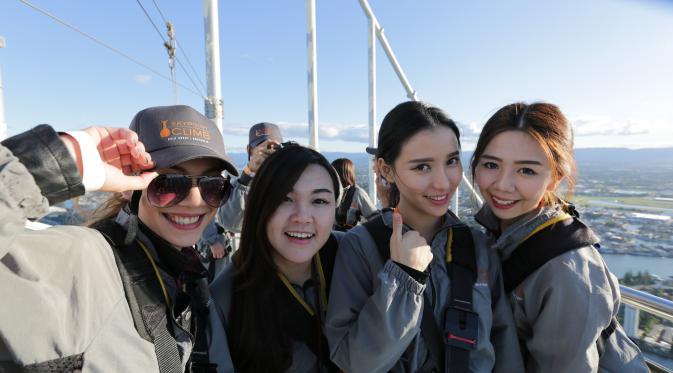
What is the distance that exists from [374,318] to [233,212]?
9.22 feet

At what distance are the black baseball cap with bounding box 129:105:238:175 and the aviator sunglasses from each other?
108 millimetres

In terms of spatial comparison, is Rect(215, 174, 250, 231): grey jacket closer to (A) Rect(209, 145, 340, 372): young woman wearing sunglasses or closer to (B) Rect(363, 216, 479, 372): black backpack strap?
(A) Rect(209, 145, 340, 372): young woman wearing sunglasses

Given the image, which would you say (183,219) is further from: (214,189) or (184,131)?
(184,131)

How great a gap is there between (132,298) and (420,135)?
162cm

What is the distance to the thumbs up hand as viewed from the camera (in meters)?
1.62

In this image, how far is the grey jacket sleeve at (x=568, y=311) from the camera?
1550 mm

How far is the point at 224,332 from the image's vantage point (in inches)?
66.2

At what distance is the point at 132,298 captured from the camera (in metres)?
1.14

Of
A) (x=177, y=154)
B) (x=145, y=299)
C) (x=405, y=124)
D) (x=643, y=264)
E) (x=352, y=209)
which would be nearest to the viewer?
(x=145, y=299)

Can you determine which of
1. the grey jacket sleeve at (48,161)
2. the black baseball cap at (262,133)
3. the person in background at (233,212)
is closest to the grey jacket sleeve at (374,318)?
the grey jacket sleeve at (48,161)

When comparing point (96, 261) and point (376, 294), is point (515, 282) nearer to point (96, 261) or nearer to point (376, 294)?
point (376, 294)

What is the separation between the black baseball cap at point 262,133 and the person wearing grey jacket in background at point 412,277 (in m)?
2.21

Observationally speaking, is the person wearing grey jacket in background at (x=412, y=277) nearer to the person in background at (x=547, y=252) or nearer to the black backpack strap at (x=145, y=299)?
the person in background at (x=547, y=252)

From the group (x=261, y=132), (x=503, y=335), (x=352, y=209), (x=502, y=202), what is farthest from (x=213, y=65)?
(x=503, y=335)
